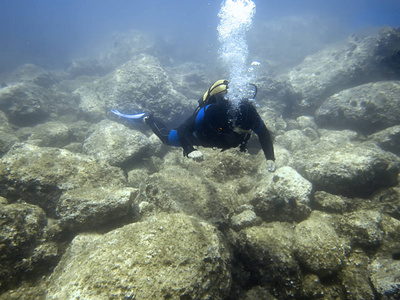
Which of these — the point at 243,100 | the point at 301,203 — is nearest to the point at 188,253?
the point at 243,100

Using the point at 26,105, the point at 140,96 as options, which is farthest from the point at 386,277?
the point at 26,105

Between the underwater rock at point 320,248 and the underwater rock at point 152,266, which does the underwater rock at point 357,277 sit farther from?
the underwater rock at point 152,266

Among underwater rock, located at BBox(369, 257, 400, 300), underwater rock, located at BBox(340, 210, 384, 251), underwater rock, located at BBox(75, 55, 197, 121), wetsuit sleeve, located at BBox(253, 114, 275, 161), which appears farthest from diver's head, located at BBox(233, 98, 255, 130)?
underwater rock, located at BBox(75, 55, 197, 121)

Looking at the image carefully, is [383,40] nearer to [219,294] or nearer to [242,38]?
[219,294]

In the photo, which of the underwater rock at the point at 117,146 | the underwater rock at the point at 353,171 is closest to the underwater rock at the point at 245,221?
the underwater rock at the point at 353,171

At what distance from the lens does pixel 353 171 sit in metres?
4.20

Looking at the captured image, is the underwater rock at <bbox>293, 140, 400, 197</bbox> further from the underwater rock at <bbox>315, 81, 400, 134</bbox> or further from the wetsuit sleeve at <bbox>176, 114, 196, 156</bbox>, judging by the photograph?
the underwater rock at <bbox>315, 81, 400, 134</bbox>

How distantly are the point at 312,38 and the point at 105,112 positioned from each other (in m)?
29.8

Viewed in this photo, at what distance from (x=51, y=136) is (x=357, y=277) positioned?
896 cm

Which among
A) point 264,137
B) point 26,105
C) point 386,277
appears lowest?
point 386,277

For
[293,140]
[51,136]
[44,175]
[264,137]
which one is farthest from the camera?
[293,140]

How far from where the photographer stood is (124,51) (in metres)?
21.6

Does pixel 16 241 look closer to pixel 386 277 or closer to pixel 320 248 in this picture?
pixel 320 248

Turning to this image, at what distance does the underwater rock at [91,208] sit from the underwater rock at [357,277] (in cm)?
367
